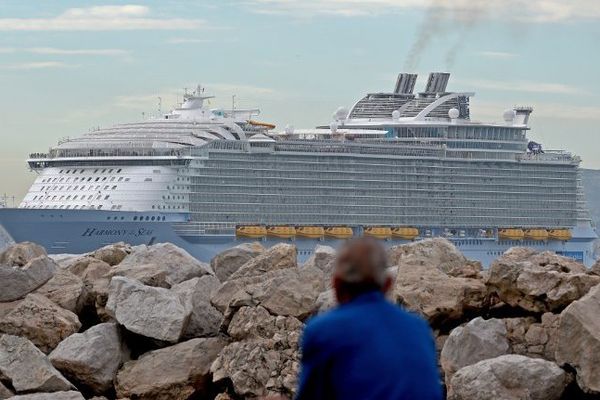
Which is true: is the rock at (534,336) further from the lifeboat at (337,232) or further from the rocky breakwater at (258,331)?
the lifeboat at (337,232)

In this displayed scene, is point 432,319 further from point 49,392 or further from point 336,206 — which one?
point 336,206

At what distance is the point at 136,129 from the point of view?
5841cm

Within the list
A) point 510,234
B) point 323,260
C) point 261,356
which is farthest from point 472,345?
point 510,234

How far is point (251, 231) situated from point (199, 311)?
46250mm

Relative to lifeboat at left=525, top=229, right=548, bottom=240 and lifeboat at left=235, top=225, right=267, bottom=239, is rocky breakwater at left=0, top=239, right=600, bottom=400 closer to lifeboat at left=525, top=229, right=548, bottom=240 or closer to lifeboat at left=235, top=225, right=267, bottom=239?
lifeboat at left=235, top=225, right=267, bottom=239

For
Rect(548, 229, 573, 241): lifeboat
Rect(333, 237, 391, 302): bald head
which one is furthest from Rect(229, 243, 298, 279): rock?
Rect(548, 229, 573, 241): lifeboat

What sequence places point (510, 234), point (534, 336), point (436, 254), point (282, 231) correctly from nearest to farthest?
point (534, 336) < point (436, 254) < point (282, 231) < point (510, 234)

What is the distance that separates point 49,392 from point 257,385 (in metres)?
1.28

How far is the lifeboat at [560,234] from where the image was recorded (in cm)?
6419

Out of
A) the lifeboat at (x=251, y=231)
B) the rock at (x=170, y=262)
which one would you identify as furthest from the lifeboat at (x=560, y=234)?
the rock at (x=170, y=262)

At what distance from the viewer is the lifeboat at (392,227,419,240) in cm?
6028

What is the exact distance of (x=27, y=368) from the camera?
30.4 ft

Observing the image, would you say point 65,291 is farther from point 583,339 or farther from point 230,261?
point 583,339

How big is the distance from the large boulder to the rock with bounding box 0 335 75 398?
0.97m
